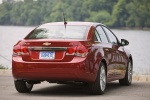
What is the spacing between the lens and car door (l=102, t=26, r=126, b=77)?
1109cm

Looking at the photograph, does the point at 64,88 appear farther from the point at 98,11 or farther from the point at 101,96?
the point at 98,11

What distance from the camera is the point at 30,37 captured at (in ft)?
32.9

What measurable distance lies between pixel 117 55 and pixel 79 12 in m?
97.4

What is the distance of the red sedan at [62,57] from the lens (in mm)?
9328

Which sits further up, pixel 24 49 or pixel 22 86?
pixel 24 49

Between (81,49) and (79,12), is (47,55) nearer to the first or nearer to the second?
(81,49)

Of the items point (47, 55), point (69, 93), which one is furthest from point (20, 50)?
point (69, 93)

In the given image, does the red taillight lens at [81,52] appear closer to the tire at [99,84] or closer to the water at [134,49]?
the tire at [99,84]

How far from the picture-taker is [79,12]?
108 meters

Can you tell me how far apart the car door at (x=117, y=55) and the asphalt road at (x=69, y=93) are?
399 millimetres

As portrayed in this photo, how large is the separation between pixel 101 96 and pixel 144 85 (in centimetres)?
285

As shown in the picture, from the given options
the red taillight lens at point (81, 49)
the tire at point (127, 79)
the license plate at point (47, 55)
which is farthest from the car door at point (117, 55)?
the license plate at point (47, 55)

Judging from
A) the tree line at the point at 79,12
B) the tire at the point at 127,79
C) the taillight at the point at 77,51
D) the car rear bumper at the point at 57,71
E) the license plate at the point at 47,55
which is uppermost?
the taillight at the point at 77,51

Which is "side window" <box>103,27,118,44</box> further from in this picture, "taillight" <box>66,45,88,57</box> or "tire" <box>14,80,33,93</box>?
"tire" <box>14,80,33,93</box>
